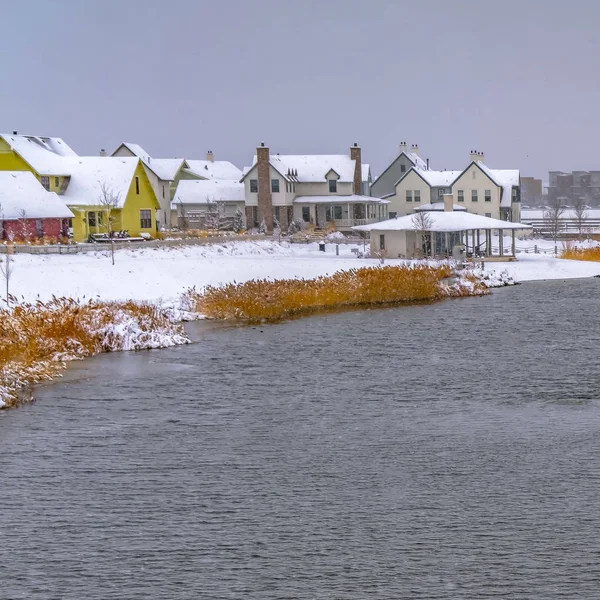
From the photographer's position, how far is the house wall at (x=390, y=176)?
112188mm

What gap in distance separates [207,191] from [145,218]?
30.4m

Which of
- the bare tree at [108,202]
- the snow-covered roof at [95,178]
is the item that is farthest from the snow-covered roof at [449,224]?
the bare tree at [108,202]

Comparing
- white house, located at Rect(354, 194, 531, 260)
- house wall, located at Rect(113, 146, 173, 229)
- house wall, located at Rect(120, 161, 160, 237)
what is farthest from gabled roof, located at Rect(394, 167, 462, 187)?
house wall, located at Rect(120, 161, 160, 237)

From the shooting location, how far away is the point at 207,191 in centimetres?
10931

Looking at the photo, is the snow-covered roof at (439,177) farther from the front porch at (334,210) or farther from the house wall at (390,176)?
the house wall at (390,176)

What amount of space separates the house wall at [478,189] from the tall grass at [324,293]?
41.2m

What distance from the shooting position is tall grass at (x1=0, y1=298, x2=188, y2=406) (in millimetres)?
29375

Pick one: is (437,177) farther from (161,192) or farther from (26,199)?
(26,199)

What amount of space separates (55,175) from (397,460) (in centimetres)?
6112

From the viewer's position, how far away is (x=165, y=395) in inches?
1069

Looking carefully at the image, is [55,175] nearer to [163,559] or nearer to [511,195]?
[511,195]

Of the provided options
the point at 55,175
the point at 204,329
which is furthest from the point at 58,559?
the point at 55,175

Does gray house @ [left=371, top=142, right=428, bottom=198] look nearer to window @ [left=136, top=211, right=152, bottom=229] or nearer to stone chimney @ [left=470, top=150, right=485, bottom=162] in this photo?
stone chimney @ [left=470, top=150, right=485, bottom=162]

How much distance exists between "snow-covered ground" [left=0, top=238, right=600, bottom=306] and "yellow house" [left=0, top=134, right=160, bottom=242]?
783 cm
